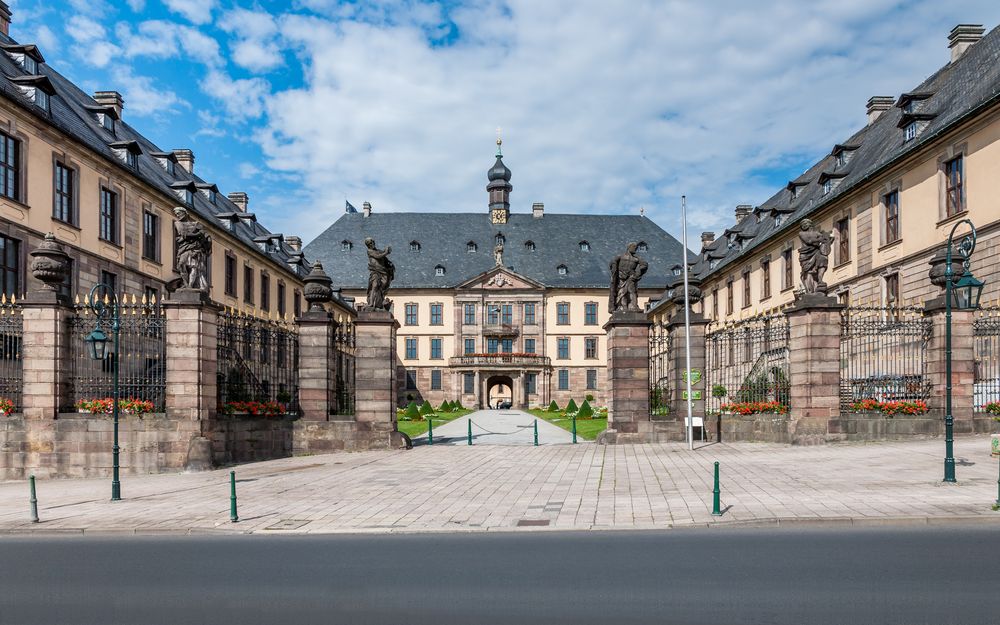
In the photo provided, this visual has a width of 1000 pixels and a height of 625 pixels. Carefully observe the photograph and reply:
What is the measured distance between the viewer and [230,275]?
4725 centimetres

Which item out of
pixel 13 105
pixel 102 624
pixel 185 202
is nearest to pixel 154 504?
pixel 102 624

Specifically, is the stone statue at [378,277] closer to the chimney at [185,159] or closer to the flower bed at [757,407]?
the flower bed at [757,407]

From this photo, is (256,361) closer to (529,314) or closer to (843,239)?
(843,239)

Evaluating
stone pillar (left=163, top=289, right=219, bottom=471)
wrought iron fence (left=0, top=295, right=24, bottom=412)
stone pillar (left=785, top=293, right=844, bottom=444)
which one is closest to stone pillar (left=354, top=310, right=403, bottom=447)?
stone pillar (left=163, top=289, right=219, bottom=471)

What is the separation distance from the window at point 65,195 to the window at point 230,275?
605 inches

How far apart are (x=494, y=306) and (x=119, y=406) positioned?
5813cm

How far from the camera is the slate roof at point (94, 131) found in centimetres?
2902

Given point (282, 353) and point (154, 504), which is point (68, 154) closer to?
point (282, 353)

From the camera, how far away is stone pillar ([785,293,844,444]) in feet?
69.5

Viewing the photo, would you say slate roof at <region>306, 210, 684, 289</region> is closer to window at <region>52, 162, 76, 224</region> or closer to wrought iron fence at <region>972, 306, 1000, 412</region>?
window at <region>52, 162, 76, 224</region>

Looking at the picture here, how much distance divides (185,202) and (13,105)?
13680mm

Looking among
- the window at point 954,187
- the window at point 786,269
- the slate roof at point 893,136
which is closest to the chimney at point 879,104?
the slate roof at point 893,136

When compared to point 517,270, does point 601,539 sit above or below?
below

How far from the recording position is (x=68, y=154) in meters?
31.0
